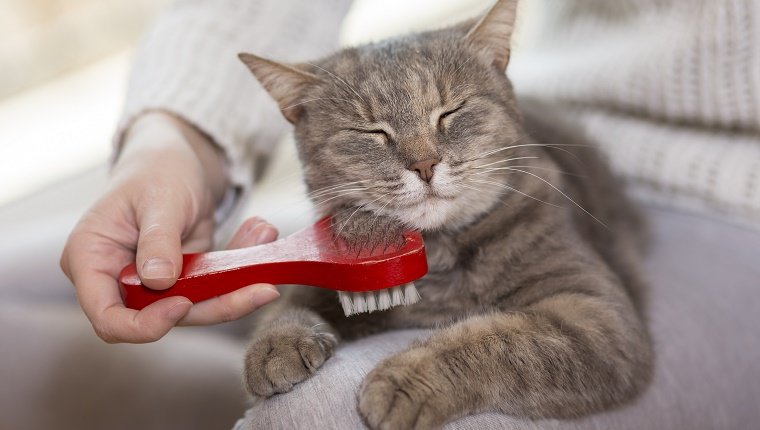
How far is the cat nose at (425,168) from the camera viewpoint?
3.63ft

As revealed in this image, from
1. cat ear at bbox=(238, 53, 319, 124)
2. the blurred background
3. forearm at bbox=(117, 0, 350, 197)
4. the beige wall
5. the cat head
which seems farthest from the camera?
the beige wall

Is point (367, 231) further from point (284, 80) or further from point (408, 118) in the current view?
point (284, 80)

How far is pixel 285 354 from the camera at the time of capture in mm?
1027

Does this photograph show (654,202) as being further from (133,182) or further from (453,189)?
(133,182)

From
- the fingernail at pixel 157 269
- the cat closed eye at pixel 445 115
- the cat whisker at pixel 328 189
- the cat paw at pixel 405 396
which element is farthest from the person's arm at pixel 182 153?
the cat closed eye at pixel 445 115

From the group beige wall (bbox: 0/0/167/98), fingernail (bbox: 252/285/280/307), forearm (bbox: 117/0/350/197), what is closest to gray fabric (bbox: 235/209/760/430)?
fingernail (bbox: 252/285/280/307)

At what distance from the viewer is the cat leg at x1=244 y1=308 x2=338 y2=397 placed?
100 centimetres

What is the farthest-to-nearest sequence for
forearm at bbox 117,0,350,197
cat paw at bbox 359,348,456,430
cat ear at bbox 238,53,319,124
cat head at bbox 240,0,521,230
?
forearm at bbox 117,0,350,197 < cat ear at bbox 238,53,319,124 < cat head at bbox 240,0,521,230 < cat paw at bbox 359,348,456,430

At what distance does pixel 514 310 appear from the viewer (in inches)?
44.6

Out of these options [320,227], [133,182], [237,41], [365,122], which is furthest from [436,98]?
[237,41]

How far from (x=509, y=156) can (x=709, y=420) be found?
21.6 inches

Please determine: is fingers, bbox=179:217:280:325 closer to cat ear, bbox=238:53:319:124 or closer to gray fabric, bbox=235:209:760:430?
gray fabric, bbox=235:209:760:430

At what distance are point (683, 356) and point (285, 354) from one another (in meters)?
0.68

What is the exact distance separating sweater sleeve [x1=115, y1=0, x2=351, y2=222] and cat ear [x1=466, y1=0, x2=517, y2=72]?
58cm
